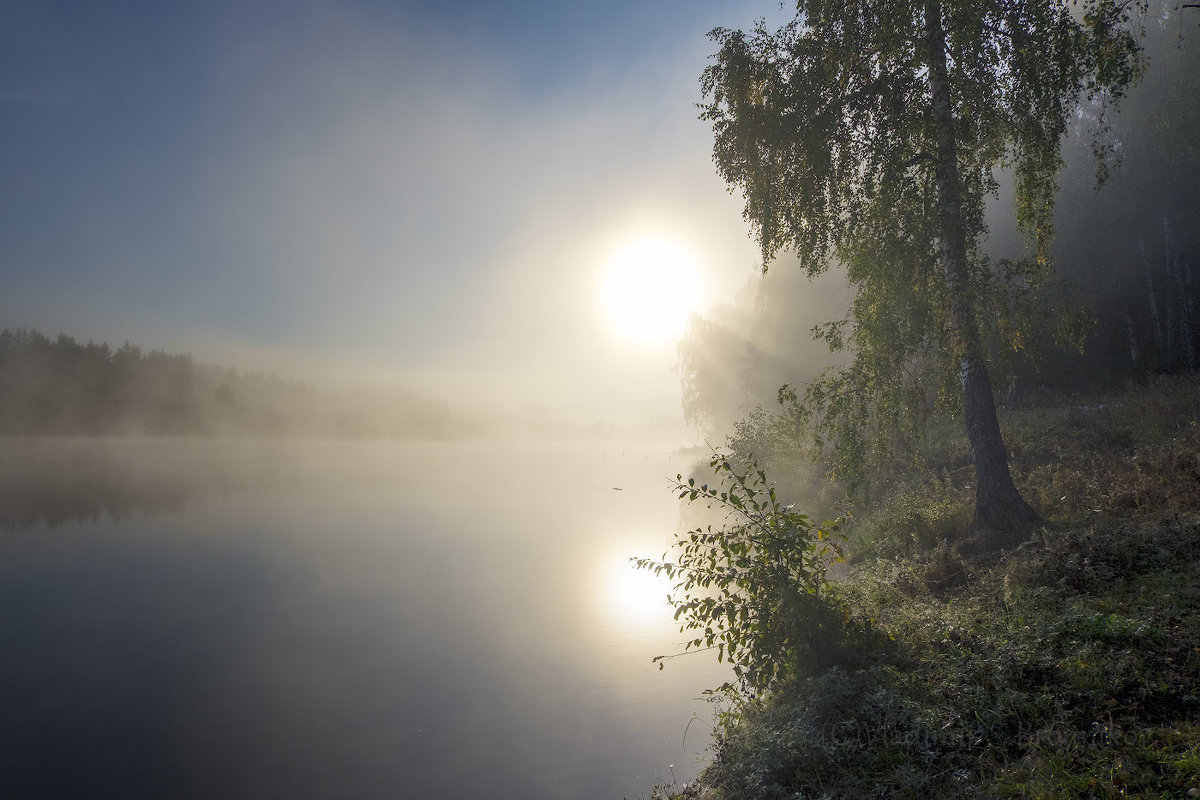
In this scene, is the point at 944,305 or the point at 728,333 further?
the point at 728,333

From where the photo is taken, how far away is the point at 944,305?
407 inches

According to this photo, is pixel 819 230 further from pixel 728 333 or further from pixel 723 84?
pixel 728 333

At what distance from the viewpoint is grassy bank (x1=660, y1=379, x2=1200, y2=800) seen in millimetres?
4398

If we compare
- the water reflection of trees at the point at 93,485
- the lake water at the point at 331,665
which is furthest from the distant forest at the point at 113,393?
the lake water at the point at 331,665

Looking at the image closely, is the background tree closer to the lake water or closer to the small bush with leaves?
the small bush with leaves

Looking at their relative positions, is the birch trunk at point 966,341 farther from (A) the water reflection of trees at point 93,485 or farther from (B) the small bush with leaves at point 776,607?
(A) the water reflection of trees at point 93,485

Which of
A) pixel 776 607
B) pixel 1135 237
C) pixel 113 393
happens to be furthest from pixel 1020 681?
pixel 113 393

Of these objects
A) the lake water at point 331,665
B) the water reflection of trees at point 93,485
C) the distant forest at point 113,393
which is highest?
the distant forest at point 113,393

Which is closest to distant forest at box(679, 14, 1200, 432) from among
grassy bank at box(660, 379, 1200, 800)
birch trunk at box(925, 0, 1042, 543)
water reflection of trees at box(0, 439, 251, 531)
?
birch trunk at box(925, 0, 1042, 543)

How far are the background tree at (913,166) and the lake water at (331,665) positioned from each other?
23.6 ft

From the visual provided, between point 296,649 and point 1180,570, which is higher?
point 1180,570

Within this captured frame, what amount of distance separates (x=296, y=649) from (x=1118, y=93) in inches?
760

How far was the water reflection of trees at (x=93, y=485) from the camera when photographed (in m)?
30.2

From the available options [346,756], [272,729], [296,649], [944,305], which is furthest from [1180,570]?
[296,649]
